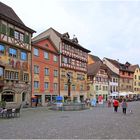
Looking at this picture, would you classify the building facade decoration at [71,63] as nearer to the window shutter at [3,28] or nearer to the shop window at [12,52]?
the shop window at [12,52]

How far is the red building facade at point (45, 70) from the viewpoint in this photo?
41922 mm

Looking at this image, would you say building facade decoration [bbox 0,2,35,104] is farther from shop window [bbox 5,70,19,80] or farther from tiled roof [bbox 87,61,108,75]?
tiled roof [bbox 87,61,108,75]

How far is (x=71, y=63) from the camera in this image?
173ft

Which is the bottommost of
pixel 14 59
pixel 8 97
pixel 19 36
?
pixel 8 97

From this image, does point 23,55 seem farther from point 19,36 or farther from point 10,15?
point 10,15

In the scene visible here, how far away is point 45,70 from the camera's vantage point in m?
Result: 45.0

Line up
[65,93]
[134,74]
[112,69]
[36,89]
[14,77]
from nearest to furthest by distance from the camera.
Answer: [14,77], [36,89], [65,93], [112,69], [134,74]

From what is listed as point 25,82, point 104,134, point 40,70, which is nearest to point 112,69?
point 40,70

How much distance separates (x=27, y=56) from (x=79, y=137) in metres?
29.4

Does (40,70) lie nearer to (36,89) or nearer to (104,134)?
(36,89)

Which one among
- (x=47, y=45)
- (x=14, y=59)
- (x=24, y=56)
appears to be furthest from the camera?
(x=47, y=45)

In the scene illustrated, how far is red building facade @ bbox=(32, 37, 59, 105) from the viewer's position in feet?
138

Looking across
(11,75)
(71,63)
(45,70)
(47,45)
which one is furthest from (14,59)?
(71,63)

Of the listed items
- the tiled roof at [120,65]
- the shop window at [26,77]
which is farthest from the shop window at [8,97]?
the tiled roof at [120,65]
